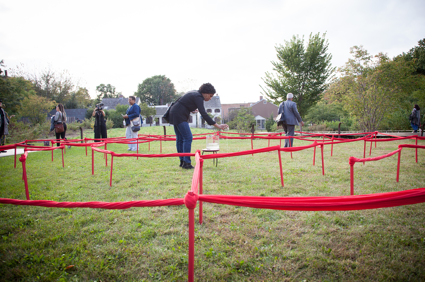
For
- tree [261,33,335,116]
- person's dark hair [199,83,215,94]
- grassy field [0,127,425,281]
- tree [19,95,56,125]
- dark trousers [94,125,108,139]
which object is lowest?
grassy field [0,127,425,281]

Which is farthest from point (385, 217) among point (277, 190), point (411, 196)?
point (411, 196)

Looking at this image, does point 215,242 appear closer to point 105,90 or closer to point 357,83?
point 357,83

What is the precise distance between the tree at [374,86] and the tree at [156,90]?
5663 centimetres

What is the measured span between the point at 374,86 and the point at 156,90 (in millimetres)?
60417

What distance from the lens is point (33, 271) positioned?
68.6 inches

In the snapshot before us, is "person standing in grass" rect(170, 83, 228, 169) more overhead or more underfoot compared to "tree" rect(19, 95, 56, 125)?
more underfoot

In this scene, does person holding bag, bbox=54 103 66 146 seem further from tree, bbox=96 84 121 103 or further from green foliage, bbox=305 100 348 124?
tree, bbox=96 84 121 103

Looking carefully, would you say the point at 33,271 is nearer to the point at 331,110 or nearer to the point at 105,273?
the point at 105,273

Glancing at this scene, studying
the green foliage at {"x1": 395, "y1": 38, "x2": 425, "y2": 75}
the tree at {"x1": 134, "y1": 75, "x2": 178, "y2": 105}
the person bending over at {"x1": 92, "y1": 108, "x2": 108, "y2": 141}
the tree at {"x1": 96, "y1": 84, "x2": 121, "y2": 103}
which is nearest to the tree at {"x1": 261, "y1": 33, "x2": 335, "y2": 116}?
the green foliage at {"x1": 395, "y1": 38, "x2": 425, "y2": 75}

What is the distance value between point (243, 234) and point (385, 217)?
1869 millimetres

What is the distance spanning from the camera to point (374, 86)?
1408 cm

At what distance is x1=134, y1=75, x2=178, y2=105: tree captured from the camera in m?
65.4

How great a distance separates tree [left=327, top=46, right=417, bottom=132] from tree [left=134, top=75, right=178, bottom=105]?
56634 millimetres

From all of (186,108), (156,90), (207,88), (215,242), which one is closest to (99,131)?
(186,108)
